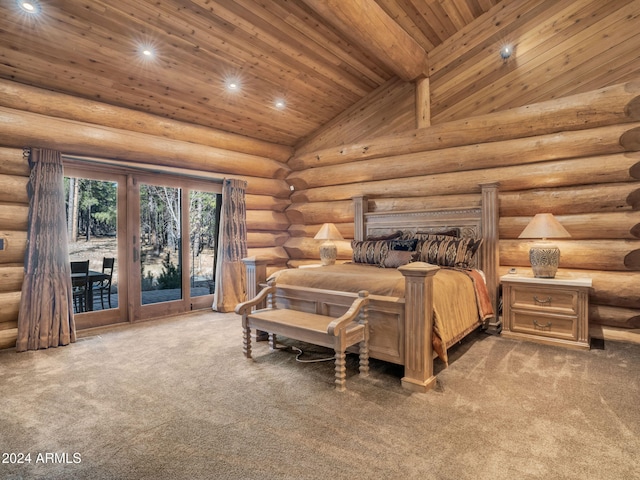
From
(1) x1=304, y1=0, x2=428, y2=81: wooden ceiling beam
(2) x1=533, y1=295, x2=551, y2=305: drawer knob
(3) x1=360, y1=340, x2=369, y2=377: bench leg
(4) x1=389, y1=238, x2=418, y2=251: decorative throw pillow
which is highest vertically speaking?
(1) x1=304, y1=0, x2=428, y2=81: wooden ceiling beam

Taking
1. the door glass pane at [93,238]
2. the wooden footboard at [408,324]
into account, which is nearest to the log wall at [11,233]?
the door glass pane at [93,238]

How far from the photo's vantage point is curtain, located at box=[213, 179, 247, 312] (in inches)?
219

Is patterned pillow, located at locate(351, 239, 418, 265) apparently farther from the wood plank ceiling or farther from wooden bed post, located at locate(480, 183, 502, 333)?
the wood plank ceiling

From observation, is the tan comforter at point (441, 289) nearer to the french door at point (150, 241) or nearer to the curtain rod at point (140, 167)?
the french door at point (150, 241)

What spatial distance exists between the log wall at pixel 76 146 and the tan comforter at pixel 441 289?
259cm

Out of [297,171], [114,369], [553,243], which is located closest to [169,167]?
[297,171]

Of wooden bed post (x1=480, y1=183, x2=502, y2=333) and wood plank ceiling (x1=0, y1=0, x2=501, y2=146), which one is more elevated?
wood plank ceiling (x1=0, y1=0, x2=501, y2=146)

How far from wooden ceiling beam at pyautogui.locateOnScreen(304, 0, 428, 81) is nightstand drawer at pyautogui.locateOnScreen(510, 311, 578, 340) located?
3.36 m

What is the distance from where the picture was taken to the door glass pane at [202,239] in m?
5.57

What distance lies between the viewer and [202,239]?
18.7 feet

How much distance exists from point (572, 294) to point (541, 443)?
2.14 m

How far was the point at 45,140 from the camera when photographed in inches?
153

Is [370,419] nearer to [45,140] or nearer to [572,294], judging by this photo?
[572,294]

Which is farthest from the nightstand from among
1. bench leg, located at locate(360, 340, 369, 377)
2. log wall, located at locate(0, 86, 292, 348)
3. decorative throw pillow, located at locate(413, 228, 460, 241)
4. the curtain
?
log wall, located at locate(0, 86, 292, 348)
